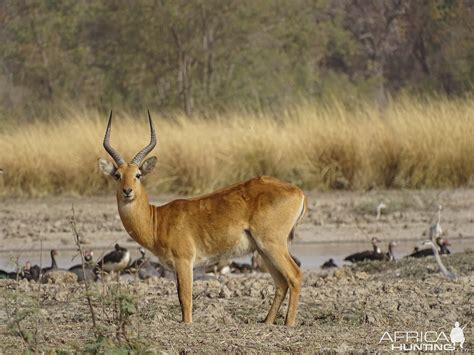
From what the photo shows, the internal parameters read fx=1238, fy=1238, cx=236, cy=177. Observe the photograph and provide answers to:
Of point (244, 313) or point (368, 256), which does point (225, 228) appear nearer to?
point (244, 313)

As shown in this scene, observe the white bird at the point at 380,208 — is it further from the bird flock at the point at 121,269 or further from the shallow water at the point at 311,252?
the bird flock at the point at 121,269

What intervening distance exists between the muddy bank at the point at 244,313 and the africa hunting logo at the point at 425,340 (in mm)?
68

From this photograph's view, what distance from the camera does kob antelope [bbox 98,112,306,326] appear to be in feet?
29.7

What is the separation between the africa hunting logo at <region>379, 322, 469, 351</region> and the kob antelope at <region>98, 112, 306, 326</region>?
97cm

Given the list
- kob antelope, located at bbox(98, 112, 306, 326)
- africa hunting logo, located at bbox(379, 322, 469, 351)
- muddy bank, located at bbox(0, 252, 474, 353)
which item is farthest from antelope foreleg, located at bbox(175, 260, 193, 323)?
africa hunting logo, located at bbox(379, 322, 469, 351)

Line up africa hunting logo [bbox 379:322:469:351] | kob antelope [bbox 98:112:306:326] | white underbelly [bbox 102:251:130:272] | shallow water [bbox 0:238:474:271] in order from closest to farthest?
africa hunting logo [bbox 379:322:469:351]
kob antelope [bbox 98:112:306:326]
white underbelly [bbox 102:251:130:272]
shallow water [bbox 0:238:474:271]

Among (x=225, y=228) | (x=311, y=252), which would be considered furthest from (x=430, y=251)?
(x=225, y=228)

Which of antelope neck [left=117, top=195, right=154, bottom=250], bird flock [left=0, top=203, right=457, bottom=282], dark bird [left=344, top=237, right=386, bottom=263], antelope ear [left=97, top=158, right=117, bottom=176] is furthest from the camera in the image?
dark bird [left=344, top=237, right=386, bottom=263]

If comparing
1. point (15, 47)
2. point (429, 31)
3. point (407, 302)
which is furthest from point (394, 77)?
point (407, 302)

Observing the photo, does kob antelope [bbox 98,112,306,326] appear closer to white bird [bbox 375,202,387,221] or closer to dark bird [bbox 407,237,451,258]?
dark bird [bbox 407,237,451,258]

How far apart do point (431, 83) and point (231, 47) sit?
7.91 metres

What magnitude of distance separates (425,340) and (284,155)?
39.7ft

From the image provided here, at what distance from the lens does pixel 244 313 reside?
9.31 meters

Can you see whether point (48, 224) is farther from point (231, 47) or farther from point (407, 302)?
point (231, 47)
